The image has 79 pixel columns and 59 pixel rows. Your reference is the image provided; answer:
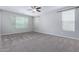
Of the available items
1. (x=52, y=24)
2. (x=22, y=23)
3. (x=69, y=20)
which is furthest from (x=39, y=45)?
(x=52, y=24)

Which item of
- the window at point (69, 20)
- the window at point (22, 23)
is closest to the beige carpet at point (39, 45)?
the window at point (22, 23)

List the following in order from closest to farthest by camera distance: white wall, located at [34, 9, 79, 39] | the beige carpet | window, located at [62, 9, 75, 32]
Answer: the beige carpet < window, located at [62, 9, 75, 32] < white wall, located at [34, 9, 79, 39]

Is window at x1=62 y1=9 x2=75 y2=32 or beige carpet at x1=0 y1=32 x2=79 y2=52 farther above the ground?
window at x1=62 y1=9 x2=75 y2=32

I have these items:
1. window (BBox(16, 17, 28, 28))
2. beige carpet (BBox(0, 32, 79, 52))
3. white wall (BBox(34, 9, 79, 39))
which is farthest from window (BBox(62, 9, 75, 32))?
window (BBox(16, 17, 28, 28))

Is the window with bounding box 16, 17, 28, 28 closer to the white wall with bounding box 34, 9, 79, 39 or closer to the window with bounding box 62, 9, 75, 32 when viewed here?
the white wall with bounding box 34, 9, 79, 39

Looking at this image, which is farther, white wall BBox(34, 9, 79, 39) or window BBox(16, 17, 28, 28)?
white wall BBox(34, 9, 79, 39)

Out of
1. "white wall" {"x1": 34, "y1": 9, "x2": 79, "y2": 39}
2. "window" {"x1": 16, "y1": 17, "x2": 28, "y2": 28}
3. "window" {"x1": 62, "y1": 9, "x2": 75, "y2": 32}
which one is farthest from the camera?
"white wall" {"x1": 34, "y1": 9, "x2": 79, "y2": 39}

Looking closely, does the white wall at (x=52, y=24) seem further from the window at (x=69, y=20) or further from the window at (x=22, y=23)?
the window at (x=22, y=23)

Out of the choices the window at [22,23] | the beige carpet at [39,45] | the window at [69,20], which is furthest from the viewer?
the window at [22,23]

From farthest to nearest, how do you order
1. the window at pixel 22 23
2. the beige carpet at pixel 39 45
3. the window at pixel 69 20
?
the window at pixel 22 23 < the window at pixel 69 20 < the beige carpet at pixel 39 45
